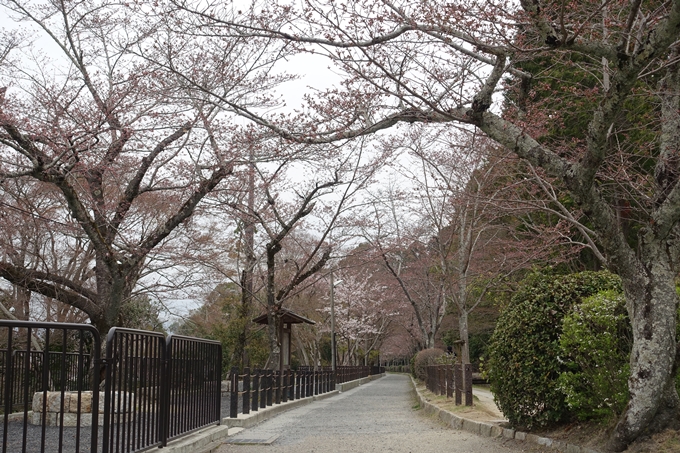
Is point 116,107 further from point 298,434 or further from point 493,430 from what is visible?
point 493,430

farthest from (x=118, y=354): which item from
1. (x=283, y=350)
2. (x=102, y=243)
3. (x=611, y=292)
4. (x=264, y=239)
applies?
(x=264, y=239)

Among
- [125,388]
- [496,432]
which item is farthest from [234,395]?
[125,388]

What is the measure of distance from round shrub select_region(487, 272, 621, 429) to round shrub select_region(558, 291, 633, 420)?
417 millimetres

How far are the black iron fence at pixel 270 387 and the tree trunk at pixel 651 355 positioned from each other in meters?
7.56

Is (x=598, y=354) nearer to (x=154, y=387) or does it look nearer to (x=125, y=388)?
(x=154, y=387)

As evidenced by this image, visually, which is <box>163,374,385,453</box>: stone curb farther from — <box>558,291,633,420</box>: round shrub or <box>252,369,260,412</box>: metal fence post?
<box>558,291,633,420</box>: round shrub

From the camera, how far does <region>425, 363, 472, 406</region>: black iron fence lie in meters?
12.5

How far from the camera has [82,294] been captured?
50.5ft

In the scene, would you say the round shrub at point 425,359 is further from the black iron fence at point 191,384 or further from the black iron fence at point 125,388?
the black iron fence at point 125,388

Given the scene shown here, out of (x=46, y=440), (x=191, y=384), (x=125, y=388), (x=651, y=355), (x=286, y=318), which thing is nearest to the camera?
(x=125, y=388)

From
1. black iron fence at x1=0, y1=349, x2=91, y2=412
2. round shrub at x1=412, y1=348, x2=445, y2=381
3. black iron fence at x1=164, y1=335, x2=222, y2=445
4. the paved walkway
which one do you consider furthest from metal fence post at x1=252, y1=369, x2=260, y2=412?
round shrub at x1=412, y1=348, x2=445, y2=381

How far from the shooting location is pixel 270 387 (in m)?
15.4

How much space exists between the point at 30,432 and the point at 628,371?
8793 millimetres

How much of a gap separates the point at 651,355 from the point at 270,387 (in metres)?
11.2
